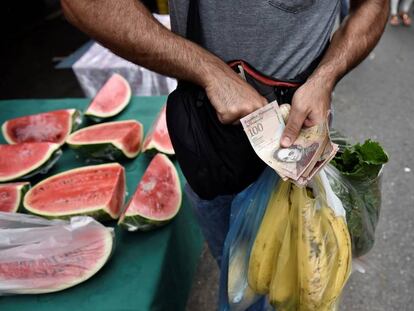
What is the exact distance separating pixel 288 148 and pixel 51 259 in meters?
0.92

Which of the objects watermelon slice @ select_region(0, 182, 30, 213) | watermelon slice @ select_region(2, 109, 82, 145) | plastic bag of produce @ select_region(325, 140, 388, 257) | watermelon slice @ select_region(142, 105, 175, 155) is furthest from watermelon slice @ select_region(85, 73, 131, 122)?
plastic bag of produce @ select_region(325, 140, 388, 257)

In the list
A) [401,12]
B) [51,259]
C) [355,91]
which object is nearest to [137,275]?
[51,259]

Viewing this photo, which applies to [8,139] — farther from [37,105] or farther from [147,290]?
[147,290]

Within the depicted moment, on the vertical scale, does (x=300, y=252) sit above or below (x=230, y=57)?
below

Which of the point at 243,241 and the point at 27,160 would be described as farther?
the point at 27,160

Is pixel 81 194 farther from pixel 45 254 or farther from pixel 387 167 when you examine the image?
pixel 387 167

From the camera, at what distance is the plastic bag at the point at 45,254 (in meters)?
1.27

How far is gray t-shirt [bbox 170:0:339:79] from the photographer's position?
111 cm


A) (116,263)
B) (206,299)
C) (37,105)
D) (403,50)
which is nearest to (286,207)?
(116,263)

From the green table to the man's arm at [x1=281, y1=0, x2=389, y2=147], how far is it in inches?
29.2

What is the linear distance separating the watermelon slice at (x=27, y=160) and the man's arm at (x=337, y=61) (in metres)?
1.23

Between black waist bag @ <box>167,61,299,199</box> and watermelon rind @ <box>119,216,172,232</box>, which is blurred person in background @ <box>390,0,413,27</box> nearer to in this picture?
black waist bag @ <box>167,61,299,199</box>

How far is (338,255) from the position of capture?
100 cm

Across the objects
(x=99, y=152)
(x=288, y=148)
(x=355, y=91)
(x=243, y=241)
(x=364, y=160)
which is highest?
(x=288, y=148)
